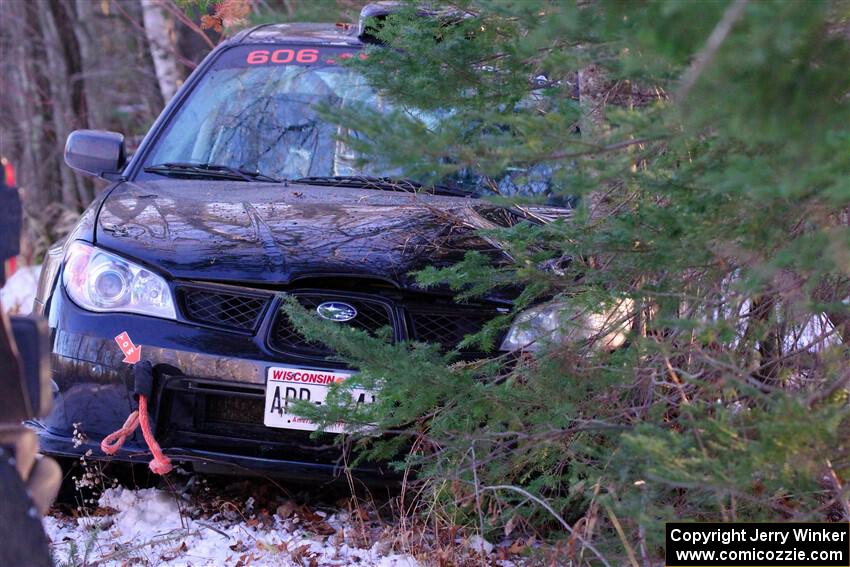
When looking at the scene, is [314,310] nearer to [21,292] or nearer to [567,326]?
[567,326]

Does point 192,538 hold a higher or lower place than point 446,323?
lower

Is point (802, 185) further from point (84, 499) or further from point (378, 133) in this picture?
point (84, 499)

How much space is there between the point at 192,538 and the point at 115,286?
→ 0.95 metres

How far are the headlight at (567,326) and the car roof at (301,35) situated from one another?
7.06ft

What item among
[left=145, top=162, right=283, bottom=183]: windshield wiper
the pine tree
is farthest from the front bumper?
[left=145, top=162, right=283, bottom=183]: windshield wiper

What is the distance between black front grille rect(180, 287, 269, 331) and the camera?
142 inches

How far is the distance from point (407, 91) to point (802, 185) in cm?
145

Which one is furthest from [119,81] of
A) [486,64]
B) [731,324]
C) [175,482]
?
[731,324]

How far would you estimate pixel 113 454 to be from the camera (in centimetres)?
355

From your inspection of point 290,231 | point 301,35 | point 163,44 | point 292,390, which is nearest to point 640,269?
point 292,390

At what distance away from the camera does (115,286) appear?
3.66m

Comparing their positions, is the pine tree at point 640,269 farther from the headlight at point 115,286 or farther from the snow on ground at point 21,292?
the snow on ground at point 21,292

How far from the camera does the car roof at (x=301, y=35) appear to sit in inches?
203

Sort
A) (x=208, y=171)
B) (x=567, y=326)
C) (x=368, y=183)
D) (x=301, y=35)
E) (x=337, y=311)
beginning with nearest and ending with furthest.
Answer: (x=567, y=326) < (x=337, y=311) < (x=368, y=183) < (x=208, y=171) < (x=301, y=35)
